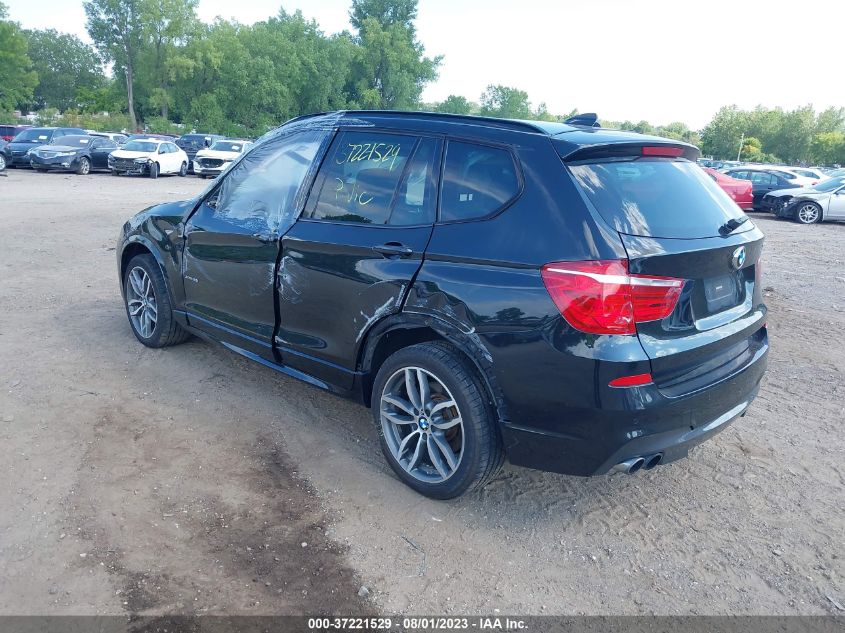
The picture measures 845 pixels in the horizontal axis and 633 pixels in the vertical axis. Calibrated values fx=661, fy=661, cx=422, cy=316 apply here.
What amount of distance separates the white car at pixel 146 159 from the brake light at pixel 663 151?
973 inches

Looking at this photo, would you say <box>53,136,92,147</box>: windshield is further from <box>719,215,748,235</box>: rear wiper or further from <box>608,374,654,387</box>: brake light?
<box>608,374,654,387</box>: brake light

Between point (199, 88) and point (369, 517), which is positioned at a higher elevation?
point (199, 88)

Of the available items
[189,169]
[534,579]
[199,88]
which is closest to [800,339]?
[534,579]

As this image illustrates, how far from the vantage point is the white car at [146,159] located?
969 inches

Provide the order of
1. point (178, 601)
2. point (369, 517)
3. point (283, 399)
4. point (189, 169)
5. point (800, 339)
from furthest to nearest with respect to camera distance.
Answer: point (189, 169)
point (800, 339)
point (283, 399)
point (369, 517)
point (178, 601)

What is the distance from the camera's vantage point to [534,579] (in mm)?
2896

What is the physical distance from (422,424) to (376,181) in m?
1.36

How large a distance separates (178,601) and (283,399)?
2041mm

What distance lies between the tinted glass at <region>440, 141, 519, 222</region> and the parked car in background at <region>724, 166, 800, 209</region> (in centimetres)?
1990

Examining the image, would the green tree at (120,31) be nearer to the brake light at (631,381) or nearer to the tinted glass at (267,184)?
the tinted glass at (267,184)

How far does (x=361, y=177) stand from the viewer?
12.4 feet

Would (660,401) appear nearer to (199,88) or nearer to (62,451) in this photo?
(62,451)

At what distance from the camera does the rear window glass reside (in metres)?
2.94

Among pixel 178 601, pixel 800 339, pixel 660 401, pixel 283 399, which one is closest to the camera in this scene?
pixel 178 601
